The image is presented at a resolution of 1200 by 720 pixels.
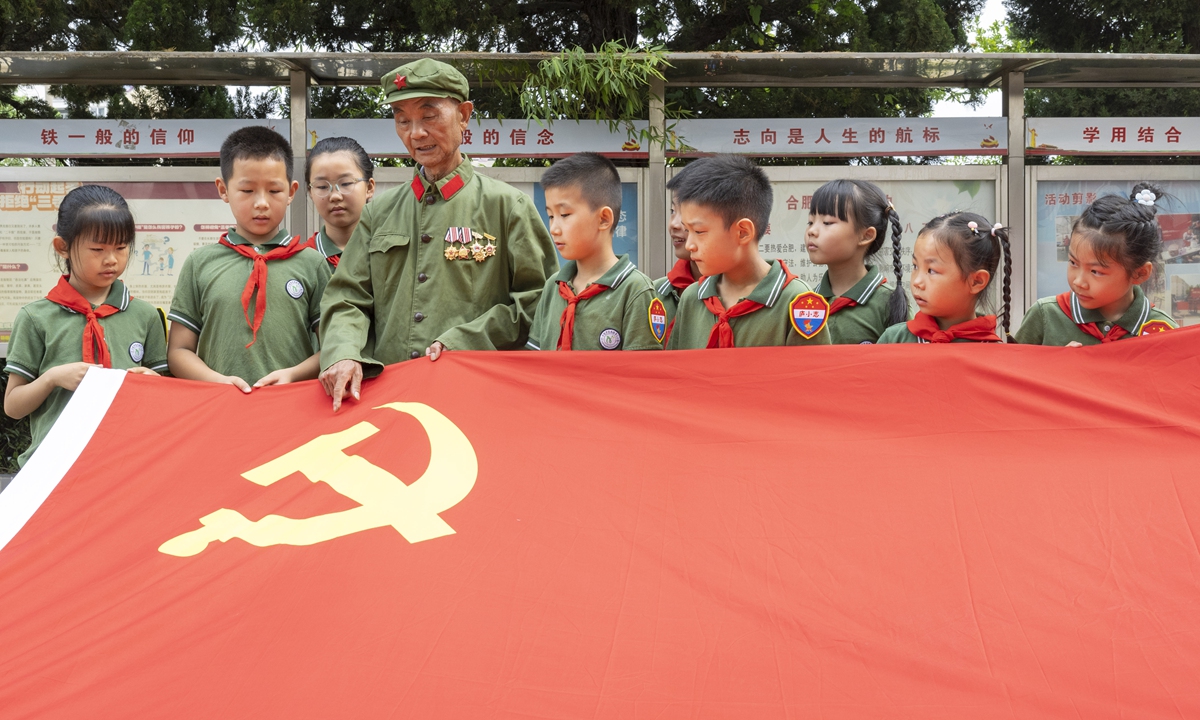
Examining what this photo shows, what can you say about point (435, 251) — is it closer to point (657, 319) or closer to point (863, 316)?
point (657, 319)

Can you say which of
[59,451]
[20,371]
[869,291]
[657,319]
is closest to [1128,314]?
[869,291]

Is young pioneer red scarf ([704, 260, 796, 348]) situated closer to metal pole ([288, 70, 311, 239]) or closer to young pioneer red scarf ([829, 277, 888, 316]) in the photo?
young pioneer red scarf ([829, 277, 888, 316])

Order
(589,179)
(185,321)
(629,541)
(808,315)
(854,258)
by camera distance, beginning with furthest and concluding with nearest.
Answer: (854,258), (185,321), (589,179), (808,315), (629,541)

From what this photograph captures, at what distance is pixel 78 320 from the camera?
11.3ft

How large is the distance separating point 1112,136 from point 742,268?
4121 mm

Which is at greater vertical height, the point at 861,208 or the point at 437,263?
the point at 861,208

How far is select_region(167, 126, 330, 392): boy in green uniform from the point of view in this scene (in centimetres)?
347

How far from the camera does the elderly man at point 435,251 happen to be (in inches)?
130

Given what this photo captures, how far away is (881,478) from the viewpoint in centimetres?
249

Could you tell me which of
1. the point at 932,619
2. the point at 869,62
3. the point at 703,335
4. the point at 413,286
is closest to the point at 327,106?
the point at 869,62

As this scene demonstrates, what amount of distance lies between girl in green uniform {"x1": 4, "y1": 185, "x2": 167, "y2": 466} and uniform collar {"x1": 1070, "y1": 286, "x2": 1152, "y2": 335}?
3.06m

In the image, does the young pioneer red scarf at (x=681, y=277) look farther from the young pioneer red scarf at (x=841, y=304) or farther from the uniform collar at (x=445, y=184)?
the uniform collar at (x=445, y=184)

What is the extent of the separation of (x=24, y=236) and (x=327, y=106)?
9.10 ft

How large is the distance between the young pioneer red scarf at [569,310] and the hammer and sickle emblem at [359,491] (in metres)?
0.57
